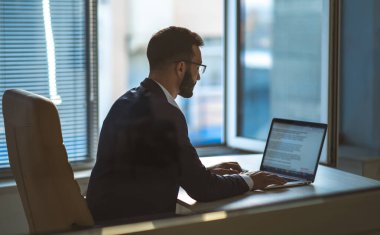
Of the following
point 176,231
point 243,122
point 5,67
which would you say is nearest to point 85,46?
point 5,67

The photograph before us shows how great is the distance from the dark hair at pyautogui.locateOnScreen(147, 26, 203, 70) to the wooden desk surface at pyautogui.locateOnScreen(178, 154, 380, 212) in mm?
478

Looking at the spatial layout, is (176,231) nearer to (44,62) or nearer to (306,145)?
(306,145)

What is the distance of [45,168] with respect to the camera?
5.76 feet

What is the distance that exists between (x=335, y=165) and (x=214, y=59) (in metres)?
1.01

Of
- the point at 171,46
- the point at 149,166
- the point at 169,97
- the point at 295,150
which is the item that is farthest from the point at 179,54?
the point at 295,150

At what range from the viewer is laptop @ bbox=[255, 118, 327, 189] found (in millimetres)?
2215

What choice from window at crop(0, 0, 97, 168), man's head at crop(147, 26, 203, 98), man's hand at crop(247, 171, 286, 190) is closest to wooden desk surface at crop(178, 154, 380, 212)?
man's hand at crop(247, 171, 286, 190)

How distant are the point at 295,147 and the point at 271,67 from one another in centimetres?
130

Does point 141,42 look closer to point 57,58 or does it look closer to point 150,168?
point 57,58

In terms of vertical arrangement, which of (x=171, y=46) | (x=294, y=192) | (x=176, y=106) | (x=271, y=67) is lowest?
(x=294, y=192)

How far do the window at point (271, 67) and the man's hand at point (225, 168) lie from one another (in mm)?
826

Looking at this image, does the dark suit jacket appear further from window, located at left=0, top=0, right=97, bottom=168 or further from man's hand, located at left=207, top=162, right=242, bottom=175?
window, located at left=0, top=0, right=97, bottom=168

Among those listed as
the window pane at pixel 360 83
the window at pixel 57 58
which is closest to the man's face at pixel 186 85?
the window at pixel 57 58

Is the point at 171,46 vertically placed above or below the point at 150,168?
above
